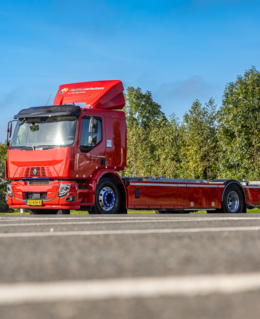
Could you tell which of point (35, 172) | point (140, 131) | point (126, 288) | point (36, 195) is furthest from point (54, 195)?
point (140, 131)

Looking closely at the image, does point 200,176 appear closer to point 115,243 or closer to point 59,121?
point 59,121

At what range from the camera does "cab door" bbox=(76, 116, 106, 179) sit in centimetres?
1453

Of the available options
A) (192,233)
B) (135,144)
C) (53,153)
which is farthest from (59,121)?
(135,144)

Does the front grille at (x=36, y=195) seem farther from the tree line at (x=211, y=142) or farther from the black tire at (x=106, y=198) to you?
the tree line at (x=211, y=142)

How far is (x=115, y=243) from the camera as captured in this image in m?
5.77

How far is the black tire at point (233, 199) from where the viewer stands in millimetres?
18016

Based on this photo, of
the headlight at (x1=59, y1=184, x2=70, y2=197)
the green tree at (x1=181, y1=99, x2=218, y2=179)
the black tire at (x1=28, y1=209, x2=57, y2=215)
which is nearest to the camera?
the headlight at (x1=59, y1=184, x2=70, y2=197)

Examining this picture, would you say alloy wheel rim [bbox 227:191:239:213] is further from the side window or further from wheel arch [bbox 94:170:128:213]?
the side window

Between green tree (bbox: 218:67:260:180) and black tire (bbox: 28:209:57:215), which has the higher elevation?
green tree (bbox: 218:67:260:180)

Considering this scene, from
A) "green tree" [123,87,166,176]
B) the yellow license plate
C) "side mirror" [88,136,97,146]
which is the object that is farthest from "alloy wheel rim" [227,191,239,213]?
"green tree" [123,87,166,176]

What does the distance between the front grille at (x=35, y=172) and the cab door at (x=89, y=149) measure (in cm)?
97

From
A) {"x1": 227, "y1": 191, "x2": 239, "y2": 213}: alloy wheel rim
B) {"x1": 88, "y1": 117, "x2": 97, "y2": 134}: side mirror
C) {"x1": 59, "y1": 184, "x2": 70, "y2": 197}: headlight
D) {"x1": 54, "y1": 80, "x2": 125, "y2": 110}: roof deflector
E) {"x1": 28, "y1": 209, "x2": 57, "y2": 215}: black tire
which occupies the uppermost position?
{"x1": 54, "y1": 80, "x2": 125, "y2": 110}: roof deflector

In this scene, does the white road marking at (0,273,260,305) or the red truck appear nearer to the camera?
the white road marking at (0,273,260,305)

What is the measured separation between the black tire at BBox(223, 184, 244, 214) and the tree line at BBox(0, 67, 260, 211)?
2462cm
